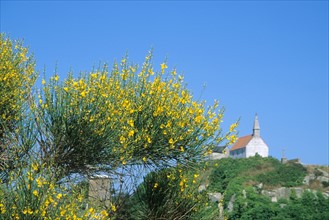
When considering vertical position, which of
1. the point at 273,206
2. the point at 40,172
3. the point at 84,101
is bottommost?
the point at 40,172

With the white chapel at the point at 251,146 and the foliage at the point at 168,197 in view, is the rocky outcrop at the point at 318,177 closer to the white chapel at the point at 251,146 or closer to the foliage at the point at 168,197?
the foliage at the point at 168,197

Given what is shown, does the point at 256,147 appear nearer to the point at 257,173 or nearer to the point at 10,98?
the point at 257,173

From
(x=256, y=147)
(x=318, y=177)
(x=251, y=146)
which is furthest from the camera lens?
(x=256, y=147)

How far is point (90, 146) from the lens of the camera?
579 inches

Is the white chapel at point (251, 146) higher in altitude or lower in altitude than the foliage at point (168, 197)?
higher

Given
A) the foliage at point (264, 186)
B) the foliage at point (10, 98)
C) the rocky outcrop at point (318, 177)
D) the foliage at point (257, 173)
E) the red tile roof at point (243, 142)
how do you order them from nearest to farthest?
1. the foliage at point (10, 98)
2. the foliage at point (264, 186)
3. the rocky outcrop at point (318, 177)
4. the foliage at point (257, 173)
5. the red tile roof at point (243, 142)

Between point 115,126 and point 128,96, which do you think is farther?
point 128,96

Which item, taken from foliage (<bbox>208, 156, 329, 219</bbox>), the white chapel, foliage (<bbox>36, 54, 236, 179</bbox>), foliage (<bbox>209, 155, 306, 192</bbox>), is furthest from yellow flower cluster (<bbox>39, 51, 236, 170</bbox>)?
the white chapel

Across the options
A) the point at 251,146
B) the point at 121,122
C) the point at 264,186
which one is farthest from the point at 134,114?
the point at 251,146

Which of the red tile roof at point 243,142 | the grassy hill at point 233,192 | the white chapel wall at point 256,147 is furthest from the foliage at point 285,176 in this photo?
the red tile roof at point 243,142

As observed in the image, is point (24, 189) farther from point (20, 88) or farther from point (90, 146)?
point (20, 88)

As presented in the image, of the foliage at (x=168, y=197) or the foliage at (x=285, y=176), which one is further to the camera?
the foliage at (x=285, y=176)

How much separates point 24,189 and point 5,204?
0.58m

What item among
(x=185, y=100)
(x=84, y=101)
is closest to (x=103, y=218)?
(x=84, y=101)
